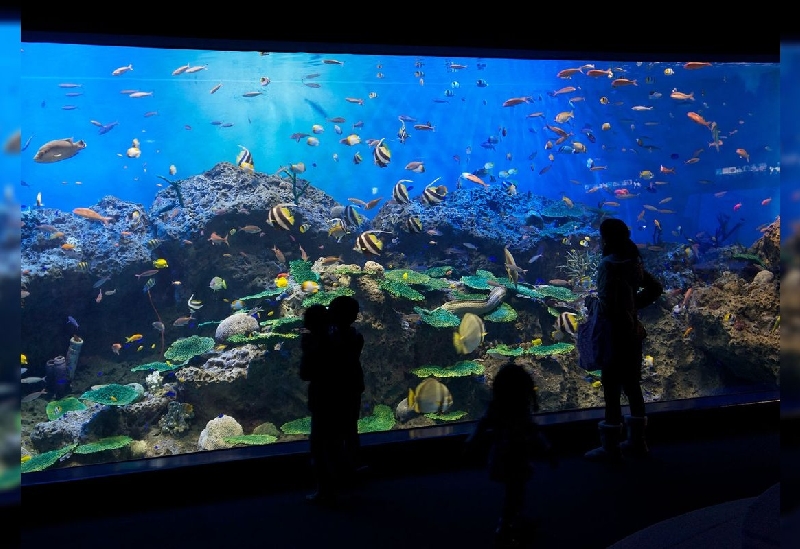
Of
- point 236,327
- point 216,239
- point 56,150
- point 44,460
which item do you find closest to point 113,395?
point 44,460

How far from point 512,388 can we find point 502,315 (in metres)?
5.51

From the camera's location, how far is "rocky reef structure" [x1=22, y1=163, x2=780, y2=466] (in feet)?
23.1

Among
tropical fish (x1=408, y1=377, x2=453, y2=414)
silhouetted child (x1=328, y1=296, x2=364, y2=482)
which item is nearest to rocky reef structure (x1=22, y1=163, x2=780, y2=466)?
tropical fish (x1=408, y1=377, x2=453, y2=414)

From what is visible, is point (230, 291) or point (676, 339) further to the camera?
point (230, 291)

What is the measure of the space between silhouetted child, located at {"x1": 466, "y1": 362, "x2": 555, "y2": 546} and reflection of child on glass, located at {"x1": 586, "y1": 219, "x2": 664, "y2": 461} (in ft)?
4.83

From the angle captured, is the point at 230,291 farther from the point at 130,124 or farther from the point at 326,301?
the point at 130,124

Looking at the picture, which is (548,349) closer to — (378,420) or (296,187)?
(378,420)

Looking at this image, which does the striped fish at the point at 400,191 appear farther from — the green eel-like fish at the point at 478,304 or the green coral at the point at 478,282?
the green eel-like fish at the point at 478,304

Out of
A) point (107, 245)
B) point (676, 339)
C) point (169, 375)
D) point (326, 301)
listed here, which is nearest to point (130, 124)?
point (107, 245)

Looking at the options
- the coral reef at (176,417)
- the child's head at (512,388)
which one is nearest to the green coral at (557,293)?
the coral reef at (176,417)

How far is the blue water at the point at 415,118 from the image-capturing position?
21.7 metres

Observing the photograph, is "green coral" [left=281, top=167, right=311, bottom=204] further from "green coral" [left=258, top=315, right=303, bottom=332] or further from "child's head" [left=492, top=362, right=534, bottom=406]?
"child's head" [left=492, top=362, right=534, bottom=406]

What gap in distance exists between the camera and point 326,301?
23.6 ft

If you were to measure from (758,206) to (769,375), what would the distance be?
52.8 feet
